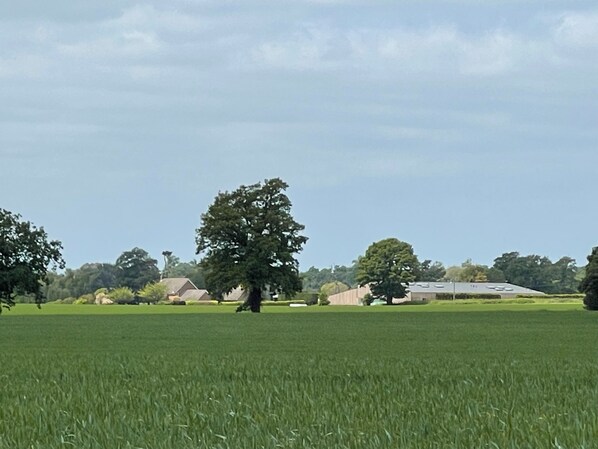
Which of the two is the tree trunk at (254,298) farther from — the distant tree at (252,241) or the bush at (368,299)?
the bush at (368,299)

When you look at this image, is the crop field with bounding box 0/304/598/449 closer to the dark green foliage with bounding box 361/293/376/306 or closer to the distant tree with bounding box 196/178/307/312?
the distant tree with bounding box 196/178/307/312

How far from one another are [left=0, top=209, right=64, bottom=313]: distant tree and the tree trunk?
2265 cm

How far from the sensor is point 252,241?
10456cm

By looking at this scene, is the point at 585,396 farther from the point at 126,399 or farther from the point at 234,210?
the point at 234,210

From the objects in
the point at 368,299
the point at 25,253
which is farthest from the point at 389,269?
the point at 25,253

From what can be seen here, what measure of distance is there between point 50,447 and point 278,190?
3837 inches

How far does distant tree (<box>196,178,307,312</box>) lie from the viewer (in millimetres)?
102812

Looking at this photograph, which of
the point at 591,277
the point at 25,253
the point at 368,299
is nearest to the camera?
the point at 25,253

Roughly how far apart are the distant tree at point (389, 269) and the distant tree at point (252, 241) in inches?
3256

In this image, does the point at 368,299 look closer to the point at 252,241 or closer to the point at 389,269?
the point at 389,269

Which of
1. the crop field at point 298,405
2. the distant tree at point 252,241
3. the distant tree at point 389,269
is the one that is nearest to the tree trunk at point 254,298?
the distant tree at point 252,241

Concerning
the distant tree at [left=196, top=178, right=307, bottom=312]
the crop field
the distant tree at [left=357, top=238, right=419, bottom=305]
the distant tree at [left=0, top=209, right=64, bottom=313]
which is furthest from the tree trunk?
the crop field

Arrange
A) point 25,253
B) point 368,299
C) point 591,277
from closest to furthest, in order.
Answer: point 25,253
point 591,277
point 368,299

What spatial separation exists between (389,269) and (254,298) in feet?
270
